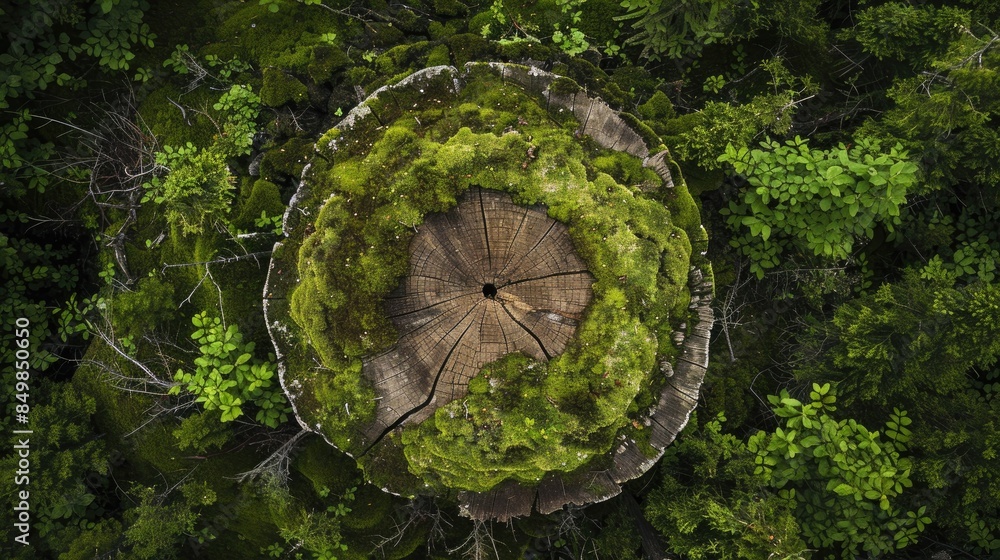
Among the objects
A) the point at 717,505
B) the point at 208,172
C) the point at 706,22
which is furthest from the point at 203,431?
the point at 706,22

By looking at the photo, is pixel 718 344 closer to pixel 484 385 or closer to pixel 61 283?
pixel 484 385

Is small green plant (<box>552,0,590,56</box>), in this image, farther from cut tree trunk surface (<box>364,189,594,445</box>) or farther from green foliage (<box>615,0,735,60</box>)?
cut tree trunk surface (<box>364,189,594,445</box>)

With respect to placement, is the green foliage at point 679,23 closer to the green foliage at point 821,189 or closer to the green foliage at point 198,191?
the green foliage at point 821,189

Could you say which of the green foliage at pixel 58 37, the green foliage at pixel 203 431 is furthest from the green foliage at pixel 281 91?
the green foliage at pixel 203 431

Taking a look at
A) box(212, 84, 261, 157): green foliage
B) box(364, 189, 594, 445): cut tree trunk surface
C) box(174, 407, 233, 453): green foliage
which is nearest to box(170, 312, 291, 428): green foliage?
box(174, 407, 233, 453): green foliage

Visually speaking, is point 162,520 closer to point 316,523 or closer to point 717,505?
point 316,523
